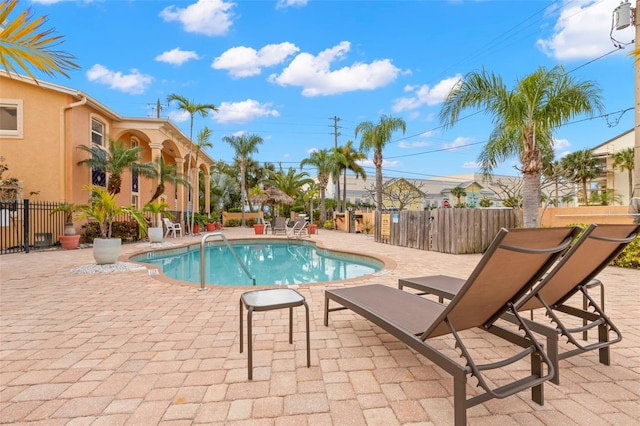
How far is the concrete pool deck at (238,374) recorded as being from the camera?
193cm

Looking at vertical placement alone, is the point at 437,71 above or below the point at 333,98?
below

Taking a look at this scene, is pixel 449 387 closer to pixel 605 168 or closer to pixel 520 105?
pixel 520 105

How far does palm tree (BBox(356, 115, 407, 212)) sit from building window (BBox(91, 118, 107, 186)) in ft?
43.0

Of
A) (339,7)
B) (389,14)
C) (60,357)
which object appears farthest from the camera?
(389,14)

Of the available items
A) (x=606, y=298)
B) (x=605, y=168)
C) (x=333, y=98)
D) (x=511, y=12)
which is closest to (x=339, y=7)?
(x=511, y=12)

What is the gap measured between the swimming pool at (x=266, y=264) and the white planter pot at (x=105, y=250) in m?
1.29

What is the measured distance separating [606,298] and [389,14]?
1343 cm

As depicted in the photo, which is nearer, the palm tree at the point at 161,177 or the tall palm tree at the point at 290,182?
the palm tree at the point at 161,177

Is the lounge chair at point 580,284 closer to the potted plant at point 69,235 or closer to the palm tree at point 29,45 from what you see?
the palm tree at point 29,45

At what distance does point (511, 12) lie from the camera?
13.6m

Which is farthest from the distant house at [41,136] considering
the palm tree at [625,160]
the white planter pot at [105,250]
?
the palm tree at [625,160]

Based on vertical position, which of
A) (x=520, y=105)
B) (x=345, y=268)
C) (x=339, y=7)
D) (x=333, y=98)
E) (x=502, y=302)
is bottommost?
(x=345, y=268)

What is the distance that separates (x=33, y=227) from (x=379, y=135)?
1574cm

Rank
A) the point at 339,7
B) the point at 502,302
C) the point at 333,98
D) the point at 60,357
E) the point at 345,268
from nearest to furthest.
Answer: the point at 502,302, the point at 60,357, the point at 345,268, the point at 339,7, the point at 333,98
